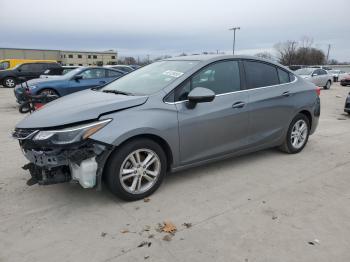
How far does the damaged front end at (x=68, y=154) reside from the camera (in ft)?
10.3

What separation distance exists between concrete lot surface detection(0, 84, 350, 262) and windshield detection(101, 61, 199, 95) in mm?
1227

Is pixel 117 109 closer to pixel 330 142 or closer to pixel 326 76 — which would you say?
pixel 330 142

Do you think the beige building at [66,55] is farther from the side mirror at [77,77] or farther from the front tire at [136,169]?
the front tire at [136,169]

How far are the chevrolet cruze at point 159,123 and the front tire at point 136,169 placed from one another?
11 millimetres

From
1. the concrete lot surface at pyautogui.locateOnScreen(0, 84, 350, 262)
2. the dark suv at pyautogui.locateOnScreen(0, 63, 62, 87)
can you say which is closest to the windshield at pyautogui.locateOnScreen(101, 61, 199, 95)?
the concrete lot surface at pyautogui.locateOnScreen(0, 84, 350, 262)

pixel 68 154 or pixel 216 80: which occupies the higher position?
pixel 216 80

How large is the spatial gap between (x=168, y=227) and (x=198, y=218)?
35cm

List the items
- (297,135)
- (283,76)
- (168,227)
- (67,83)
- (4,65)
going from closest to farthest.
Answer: (168,227), (283,76), (297,135), (67,83), (4,65)

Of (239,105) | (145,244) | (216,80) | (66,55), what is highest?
(66,55)

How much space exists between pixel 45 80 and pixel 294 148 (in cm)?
819

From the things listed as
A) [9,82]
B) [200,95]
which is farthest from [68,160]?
[9,82]

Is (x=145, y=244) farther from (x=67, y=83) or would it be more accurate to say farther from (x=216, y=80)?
(x=67, y=83)

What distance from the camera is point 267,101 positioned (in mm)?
4594

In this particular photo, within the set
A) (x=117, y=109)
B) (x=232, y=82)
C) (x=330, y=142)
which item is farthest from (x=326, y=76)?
(x=117, y=109)
